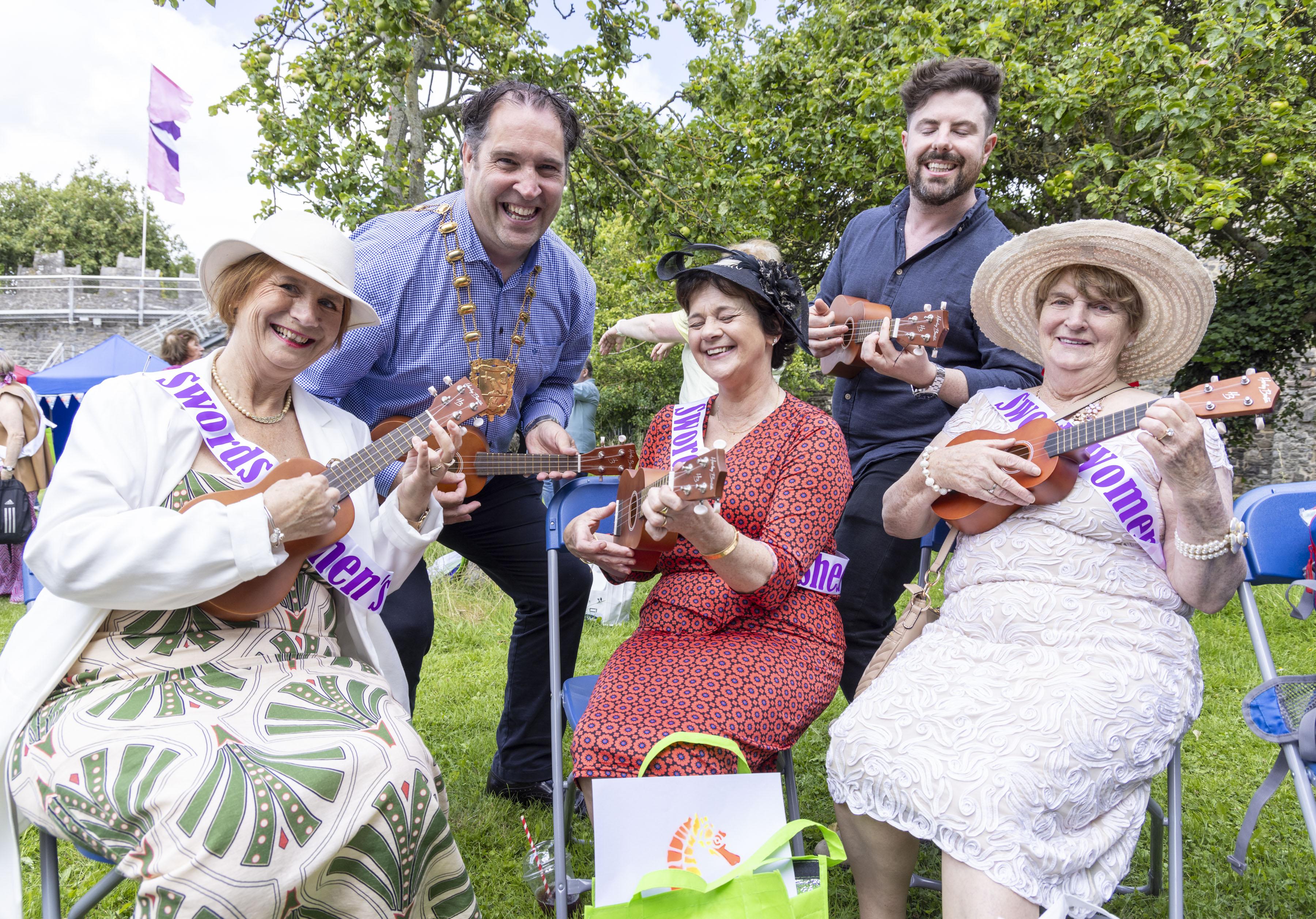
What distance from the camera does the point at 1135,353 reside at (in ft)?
8.38

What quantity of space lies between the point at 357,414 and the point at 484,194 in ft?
3.03

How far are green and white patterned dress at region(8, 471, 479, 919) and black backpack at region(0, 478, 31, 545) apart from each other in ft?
21.5

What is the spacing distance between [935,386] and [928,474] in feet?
2.05

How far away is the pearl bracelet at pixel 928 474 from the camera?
2.43 meters

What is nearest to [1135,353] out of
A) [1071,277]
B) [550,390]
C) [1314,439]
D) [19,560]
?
[1071,277]

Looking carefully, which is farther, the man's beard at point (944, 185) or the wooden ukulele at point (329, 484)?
the man's beard at point (944, 185)

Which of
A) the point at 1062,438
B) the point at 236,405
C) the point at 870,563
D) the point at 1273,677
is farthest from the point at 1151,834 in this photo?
the point at 236,405

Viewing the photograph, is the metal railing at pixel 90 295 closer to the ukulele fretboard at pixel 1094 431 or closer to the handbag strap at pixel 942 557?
the handbag strap at pixel 942 557

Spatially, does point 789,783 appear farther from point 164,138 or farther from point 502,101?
point 164,138

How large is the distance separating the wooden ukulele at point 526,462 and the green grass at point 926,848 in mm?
1414

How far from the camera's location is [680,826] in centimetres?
192

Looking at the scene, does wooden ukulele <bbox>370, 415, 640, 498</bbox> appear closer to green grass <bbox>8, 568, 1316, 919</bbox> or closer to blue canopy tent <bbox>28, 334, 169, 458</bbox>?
green grass <bbox>8, 568, 1316, 919</bbox>

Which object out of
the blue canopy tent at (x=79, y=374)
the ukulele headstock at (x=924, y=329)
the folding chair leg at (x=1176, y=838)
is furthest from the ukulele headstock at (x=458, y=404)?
the blue canopy tent at (x=79, y=374)

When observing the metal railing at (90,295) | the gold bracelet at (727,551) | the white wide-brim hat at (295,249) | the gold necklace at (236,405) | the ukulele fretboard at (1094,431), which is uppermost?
the metal railing at (90,295)
